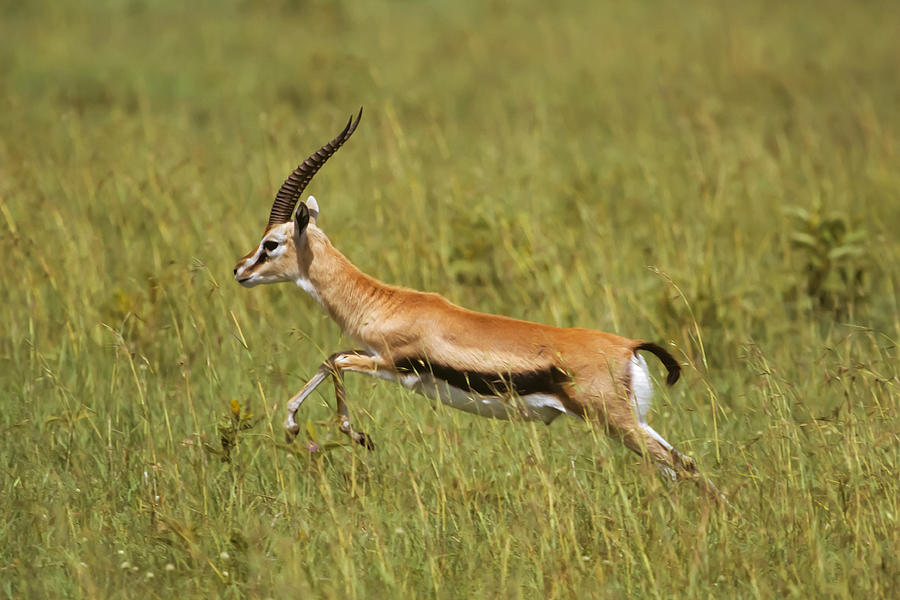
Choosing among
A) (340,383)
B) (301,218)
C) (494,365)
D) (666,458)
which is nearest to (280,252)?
(301,218)

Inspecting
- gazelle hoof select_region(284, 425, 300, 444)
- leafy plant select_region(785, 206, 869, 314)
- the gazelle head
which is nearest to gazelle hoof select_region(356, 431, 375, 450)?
gazelle hoof select_region(284, 425, 300, 444)

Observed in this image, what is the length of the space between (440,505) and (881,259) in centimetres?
383

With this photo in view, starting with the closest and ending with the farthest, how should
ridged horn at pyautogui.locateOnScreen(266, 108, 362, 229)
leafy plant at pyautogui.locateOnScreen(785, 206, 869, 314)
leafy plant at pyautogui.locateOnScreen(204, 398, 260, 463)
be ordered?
leafy plant at pyautogui.locateOnScreen(204, 398, 260, 463), ridged horn at pyautogui.locateOnScreen(266, 108, 362, 229), leafy plant at pyautogui.locateOnScreen(785, 206, 869, 314)

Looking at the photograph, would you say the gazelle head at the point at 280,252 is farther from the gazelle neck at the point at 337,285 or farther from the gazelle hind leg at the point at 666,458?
the gazelle hind leg at the point at 666,458

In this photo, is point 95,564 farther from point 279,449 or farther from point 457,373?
point 457,373

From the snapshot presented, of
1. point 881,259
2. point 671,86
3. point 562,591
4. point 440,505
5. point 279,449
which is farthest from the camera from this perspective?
point 671,86

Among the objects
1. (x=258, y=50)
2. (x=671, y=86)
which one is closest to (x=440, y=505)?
(x=671, y=86)

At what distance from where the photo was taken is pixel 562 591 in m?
3.14

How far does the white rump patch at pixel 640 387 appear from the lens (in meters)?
3.79

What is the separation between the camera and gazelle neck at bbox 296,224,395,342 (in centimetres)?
431

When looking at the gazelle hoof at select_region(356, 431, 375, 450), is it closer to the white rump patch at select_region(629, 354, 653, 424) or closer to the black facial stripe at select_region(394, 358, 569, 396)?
the black facial stripe at select_region(394, 358, 569, 396)

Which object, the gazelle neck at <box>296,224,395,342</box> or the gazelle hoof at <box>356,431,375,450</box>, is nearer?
the gazelle hoof at <box>356,431,375,450</box>

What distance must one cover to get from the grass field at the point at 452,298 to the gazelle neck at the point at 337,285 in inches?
14.9

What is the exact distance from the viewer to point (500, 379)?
12.7 feet
